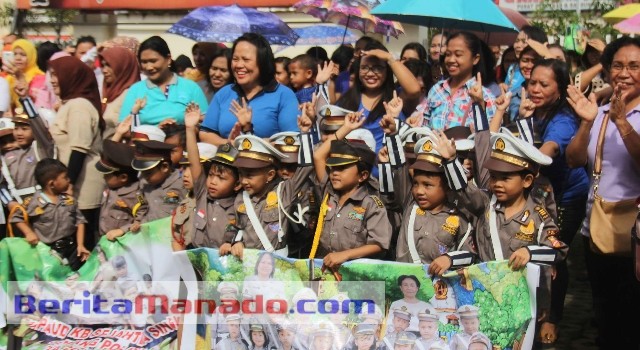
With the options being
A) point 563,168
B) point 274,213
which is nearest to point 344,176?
point 274,213

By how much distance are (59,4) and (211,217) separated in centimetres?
1668

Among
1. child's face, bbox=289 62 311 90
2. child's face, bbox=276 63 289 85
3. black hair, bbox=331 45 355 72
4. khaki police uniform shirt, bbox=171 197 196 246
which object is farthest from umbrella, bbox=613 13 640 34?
khaki police uniform shirt, bbox=171 197 196 246

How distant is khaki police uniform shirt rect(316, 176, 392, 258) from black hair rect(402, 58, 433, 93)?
7.82 ft

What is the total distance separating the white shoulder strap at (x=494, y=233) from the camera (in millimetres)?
5359

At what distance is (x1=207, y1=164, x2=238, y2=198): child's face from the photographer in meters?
6.19

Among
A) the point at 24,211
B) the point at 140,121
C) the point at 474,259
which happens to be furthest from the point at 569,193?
the point at 24,211

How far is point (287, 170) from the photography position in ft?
20.9

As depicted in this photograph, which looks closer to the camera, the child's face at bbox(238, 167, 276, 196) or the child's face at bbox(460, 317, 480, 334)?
the child's face at bbox(460, 317, 480, 334)

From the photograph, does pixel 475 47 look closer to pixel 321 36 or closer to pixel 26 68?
pixel 26 68

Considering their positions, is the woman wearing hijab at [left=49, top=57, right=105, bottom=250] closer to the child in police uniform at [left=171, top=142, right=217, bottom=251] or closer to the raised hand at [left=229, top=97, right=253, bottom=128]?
the child in police uniform at [left=171, top=142, right=217, bottom=251]

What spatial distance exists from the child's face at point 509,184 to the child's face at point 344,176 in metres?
0.86

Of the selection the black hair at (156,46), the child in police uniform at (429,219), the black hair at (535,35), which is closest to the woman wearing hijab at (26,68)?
the black hair at (156,46)

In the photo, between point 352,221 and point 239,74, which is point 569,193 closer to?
point 352,221

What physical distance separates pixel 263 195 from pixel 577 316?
311 cm
